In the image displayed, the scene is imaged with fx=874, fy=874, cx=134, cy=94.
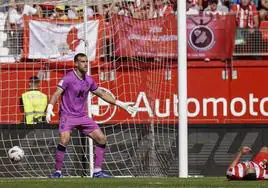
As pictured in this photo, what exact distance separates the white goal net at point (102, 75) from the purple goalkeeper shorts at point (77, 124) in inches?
62.6

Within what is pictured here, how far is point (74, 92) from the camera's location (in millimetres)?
13648

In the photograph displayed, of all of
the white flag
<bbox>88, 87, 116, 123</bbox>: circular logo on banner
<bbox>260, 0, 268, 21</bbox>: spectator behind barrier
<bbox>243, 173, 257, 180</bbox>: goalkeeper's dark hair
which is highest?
<bbox>260, 0, 268, 21</bbox>: spectator behind barrier

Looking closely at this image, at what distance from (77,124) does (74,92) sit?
504 millimetres

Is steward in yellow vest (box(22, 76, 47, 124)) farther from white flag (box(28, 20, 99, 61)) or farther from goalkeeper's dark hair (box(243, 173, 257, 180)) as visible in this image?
goalkeeper's dark hair (box(243, 173, 257, 180))

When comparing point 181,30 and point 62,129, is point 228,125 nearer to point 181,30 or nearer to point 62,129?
point 181,30

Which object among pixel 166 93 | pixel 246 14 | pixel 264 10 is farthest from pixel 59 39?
pixel 264 10

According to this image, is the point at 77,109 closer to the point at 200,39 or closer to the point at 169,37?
the point at 169,37

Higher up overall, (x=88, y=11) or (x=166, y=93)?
(x=88, y=11)

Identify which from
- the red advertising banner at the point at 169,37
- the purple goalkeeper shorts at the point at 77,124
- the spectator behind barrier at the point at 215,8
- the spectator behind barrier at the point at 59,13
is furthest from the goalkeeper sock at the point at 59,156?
the spectator behind barrier at the point at 215,8

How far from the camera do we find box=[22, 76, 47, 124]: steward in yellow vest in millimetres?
15734

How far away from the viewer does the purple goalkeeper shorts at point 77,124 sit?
13.6 m

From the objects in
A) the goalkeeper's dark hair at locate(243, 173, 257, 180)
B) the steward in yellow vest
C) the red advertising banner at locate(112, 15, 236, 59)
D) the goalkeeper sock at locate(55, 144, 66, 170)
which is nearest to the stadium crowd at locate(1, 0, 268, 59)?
the red advertising banner at locate(112, 15, 236, 59)

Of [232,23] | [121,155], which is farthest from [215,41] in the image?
[121,155]

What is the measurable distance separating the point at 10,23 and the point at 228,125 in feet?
14.7
